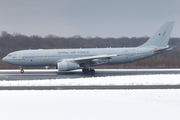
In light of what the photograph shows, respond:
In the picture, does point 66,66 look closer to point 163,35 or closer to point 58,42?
point 163,35

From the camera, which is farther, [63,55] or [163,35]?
[163,35]

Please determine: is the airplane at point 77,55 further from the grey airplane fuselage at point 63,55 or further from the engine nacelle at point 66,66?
the engine nacelle at point 66,66
